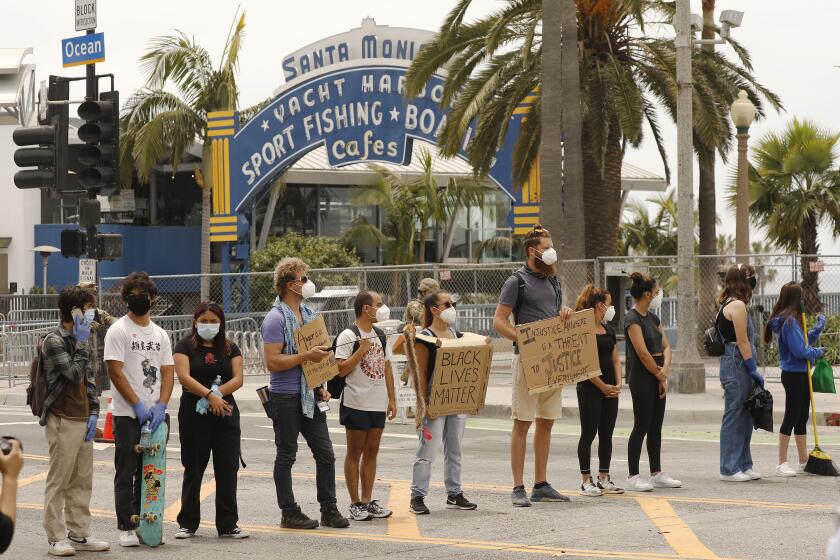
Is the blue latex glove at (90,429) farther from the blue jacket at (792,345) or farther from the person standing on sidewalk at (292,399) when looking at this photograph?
the blue jacket at (792,345)

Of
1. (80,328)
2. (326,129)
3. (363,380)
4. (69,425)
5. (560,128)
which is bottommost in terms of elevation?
(69,425)

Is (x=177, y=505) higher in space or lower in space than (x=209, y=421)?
lower

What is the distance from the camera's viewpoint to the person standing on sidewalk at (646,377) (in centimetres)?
1109

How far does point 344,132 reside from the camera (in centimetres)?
3155

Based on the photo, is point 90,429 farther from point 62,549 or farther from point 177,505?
point 177,505

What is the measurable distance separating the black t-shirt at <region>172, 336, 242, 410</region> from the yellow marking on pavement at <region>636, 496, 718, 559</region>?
3.22m

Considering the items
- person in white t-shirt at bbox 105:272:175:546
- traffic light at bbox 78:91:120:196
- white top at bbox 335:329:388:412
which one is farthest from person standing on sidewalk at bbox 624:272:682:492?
traffic light at bbox 78:91:120:196

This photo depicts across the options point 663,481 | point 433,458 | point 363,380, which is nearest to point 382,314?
point 363,380

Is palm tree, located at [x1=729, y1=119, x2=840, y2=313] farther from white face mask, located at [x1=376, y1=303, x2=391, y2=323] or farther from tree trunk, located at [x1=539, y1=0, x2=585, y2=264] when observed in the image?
white face mask, located at [x1=376, y1=303, x2=391, y2=323]

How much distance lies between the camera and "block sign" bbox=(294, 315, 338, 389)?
30.9 feet

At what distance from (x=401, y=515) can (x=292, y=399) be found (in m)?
1.36

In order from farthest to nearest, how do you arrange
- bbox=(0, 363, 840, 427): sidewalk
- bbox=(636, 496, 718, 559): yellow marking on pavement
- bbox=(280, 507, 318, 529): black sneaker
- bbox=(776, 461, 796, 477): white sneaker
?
bbox=(0, 363, 840, 427): sidewalk < bbox=(776, 461, 796, 477): white sneaker < bbox=(280, 507, 318, 529): black sneaker < bbox=(636, 496, 718, 559): yellow marking on pavement

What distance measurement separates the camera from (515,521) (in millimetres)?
9695

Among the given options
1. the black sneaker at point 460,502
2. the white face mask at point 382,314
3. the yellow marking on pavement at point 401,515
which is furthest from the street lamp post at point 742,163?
the white face mask at point 382,314
